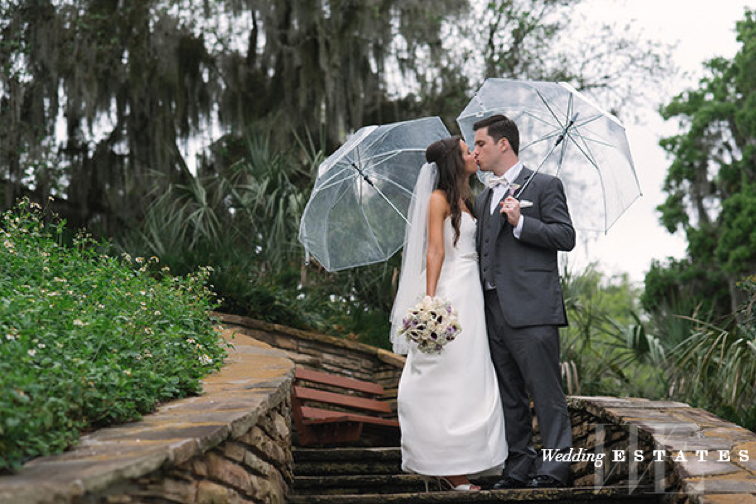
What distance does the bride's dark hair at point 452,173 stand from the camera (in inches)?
165

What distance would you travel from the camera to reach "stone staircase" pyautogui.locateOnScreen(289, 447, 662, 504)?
338 cm

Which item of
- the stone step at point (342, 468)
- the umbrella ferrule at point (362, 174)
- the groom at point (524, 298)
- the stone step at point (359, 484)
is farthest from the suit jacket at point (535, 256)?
the stone step at point (342, 468)

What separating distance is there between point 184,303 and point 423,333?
182 centimetres

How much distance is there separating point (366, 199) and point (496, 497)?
232cm

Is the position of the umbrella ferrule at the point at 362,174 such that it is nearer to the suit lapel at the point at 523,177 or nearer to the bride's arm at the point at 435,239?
the bride's arm at the point at 435,239

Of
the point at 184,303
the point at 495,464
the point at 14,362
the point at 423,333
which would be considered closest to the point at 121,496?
the point at 14,362

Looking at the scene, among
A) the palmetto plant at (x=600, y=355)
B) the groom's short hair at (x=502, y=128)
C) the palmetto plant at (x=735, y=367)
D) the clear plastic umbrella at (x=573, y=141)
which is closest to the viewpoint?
the groom's short hair at (x=502, y=128)

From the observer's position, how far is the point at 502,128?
4.25 m

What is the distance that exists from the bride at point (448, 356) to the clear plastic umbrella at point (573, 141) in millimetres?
423

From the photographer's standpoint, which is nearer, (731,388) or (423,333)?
(423,333)

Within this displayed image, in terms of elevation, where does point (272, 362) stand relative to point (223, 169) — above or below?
below

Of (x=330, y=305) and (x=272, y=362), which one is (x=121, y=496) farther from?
(x=330, y=305)

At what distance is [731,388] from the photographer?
548 cm

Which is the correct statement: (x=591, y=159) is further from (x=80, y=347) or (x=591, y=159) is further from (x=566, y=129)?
(x=80, y=347)
